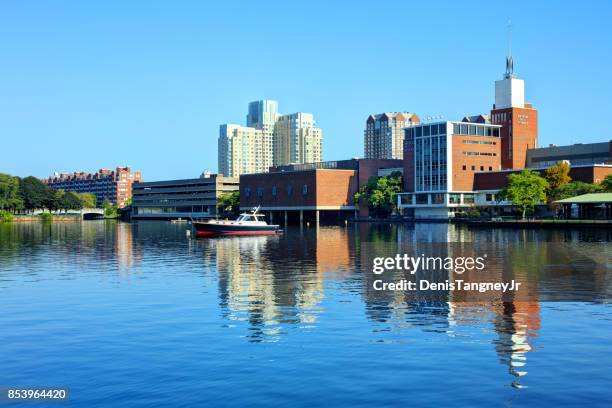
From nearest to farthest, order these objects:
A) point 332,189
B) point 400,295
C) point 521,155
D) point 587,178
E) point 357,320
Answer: point 357,320 < point 400,295 < point 587,178 < point 521,155 < point 332,189

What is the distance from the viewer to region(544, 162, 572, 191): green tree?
127875mm

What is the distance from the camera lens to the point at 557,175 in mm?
128125

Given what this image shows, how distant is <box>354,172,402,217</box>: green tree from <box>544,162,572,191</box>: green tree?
4295cm

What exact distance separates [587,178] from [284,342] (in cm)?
11784

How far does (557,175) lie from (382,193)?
47865 mm

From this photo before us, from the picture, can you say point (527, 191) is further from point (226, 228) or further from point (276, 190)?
point (276, 190)

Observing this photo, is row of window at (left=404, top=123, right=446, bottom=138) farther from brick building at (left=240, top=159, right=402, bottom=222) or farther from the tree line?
the tree line

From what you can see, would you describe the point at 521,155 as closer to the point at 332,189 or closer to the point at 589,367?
the point at 332,189

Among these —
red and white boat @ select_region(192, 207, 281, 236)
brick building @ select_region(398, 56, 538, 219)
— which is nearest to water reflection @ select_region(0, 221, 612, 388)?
red and white boat @ select_region(192, 207, 281, 236)

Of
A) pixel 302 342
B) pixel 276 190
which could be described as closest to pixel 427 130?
pixel 276 190

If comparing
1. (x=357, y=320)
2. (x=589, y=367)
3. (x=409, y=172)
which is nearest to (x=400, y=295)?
(x=357, y=320)

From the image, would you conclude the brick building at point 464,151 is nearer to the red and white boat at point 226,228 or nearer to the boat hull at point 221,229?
the red and white boat at point 226,228

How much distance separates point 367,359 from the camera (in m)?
18.8

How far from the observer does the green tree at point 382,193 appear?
16538 centimetres
